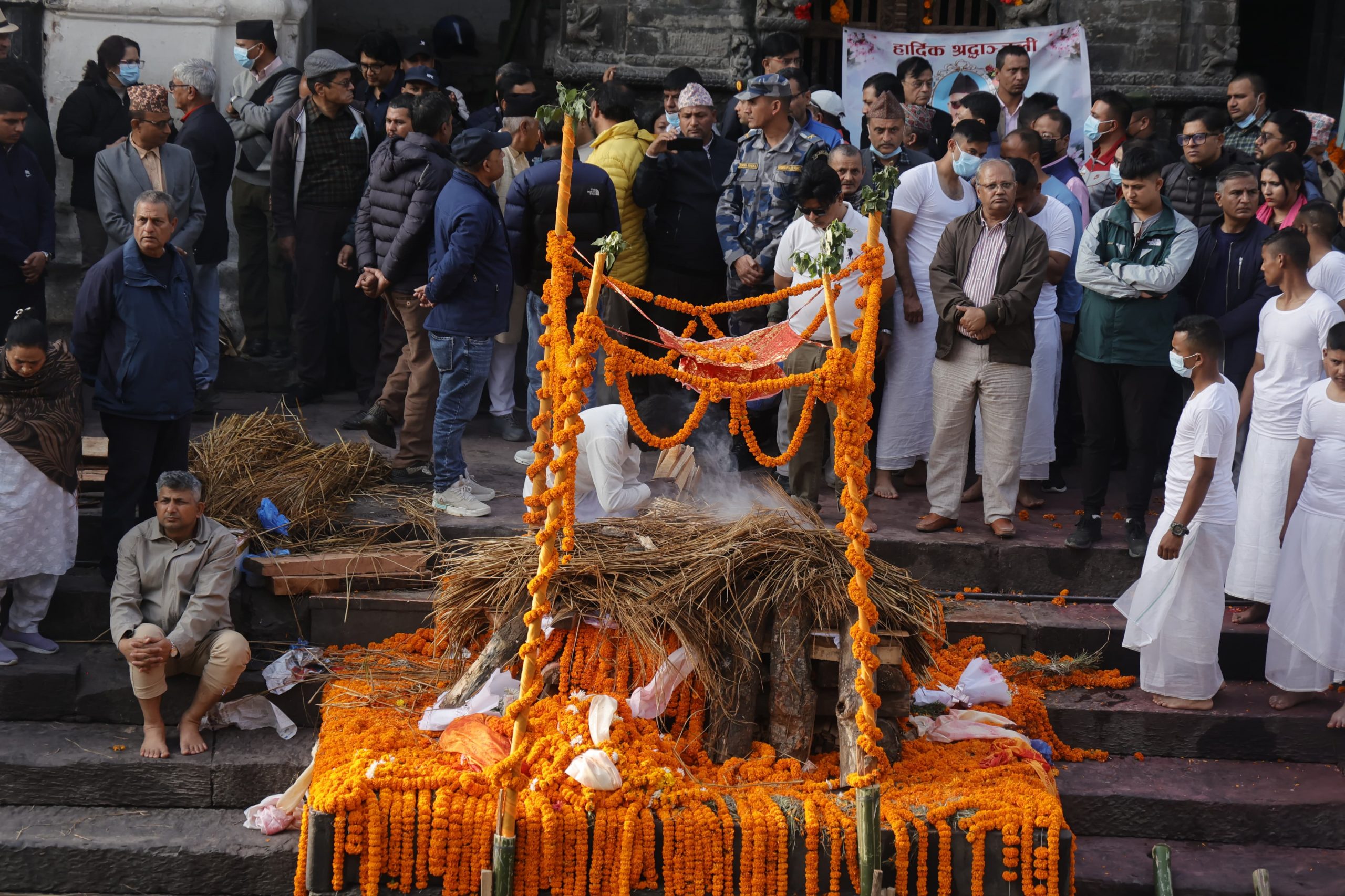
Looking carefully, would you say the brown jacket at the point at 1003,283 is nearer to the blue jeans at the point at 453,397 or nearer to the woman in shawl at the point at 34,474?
the blue jeans at the point at 453,397

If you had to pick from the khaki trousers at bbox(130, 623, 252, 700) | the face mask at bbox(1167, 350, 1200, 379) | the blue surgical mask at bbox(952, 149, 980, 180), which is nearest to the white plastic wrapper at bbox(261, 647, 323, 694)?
the khaki trousers at bbox(130, 623, 252, 700)

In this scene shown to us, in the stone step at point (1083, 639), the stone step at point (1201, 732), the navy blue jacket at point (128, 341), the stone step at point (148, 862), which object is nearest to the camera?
the stone step at point (148, 862)

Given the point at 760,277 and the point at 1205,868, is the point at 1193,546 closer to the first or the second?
the point at 1205,868

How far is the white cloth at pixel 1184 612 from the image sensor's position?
6.37 meters

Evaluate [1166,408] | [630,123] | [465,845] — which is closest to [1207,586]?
[1166,408]

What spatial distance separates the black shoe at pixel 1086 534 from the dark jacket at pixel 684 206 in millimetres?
2641

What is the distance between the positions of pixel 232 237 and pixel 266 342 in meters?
0.84

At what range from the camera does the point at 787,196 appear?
25.7ft

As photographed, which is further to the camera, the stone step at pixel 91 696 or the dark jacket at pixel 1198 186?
the dark jacket at pixel 1198 186

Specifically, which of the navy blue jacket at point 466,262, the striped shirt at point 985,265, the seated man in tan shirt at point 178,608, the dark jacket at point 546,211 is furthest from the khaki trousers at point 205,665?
the striped shirt at point 985,265

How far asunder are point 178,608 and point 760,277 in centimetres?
354

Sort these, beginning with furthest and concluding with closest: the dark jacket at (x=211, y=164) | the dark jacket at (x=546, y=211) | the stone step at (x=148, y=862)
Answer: the dark jacket at (x=211, y=164) → the dark jacket at (x=546, y=211) → the stone step at (x=148, y=862)

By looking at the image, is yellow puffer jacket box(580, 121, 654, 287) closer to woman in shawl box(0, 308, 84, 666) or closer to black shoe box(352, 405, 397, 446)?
black shoe box(352, 405, 397, 446)

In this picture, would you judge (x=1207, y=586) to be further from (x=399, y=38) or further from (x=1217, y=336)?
(x=399, y=38)
